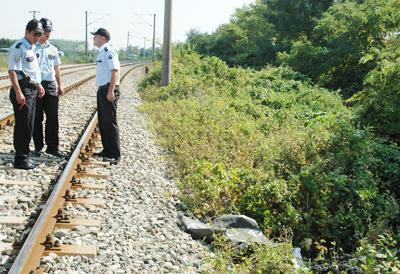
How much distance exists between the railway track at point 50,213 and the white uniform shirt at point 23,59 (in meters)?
1.31

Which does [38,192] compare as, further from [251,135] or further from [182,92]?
[182,92]

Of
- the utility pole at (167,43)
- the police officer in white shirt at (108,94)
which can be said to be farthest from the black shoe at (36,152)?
the utility pole at (167,43)

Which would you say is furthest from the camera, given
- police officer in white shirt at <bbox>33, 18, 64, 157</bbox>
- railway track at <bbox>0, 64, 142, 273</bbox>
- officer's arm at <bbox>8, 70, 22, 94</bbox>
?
police officer in white shirt at <bbox>33, 18, 64, 157</bbox>

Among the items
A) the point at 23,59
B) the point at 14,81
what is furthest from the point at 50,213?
the point at 23,59

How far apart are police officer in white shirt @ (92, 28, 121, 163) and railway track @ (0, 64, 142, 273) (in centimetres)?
37

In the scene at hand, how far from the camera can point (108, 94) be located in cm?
731

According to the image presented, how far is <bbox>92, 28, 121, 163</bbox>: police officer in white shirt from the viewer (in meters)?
7.19

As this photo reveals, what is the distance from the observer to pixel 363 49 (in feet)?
60.0

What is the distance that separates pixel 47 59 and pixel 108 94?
1.17 metres

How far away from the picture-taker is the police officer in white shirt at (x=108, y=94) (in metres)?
7.19

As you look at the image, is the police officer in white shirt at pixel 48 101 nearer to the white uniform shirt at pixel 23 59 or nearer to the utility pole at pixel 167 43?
the white uniform shirt at pixel 23 59

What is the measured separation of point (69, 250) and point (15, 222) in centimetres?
82

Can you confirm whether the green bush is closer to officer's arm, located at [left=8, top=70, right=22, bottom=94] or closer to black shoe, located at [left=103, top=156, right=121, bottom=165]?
black shoe, located at [left=103, top=156, right=121, bottom=165]

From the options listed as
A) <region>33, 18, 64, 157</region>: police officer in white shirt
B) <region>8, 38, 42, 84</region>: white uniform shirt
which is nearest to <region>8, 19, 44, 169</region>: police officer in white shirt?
<region>8, 38, 42, 84</region>: white uniform shirt
